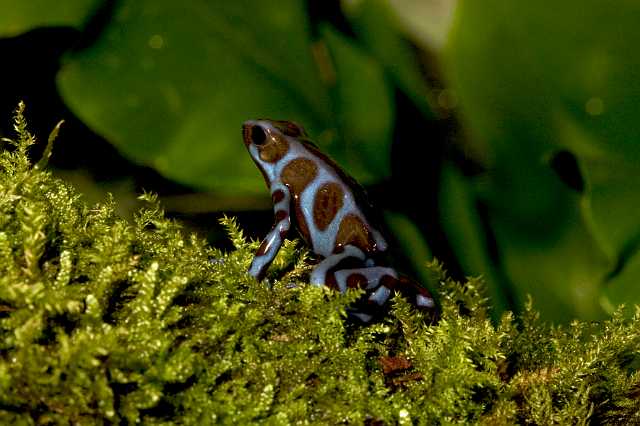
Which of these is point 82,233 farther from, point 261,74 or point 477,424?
point 261,74

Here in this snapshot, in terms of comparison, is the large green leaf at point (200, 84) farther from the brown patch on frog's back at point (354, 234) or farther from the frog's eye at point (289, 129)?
the brown patch on frog's back at point (354, 234)

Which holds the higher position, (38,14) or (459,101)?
(459,101)

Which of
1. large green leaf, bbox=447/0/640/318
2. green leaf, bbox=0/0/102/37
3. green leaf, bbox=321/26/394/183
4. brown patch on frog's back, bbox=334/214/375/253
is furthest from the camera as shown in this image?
green leaf, bbox=321/26/394/183

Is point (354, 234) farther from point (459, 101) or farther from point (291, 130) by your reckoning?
point (459, 101)

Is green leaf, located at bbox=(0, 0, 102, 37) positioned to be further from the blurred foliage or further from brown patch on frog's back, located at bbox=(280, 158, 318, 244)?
brown patch on frog's back, located at bbox=(280, 158, 318, 244)

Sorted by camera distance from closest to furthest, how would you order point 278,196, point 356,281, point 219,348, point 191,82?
point 219,348 < point 356,281 < point 278,196 < point 191,82

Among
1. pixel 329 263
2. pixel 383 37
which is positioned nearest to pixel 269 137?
pixel 329 263

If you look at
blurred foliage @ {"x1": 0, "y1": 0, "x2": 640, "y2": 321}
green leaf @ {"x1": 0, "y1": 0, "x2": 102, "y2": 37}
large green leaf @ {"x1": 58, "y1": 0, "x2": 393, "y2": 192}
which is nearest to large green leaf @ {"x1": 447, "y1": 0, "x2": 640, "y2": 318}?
blurred foliage @ {"x1": 0, "y1": 0, "x2": 640, "y2": 321}
